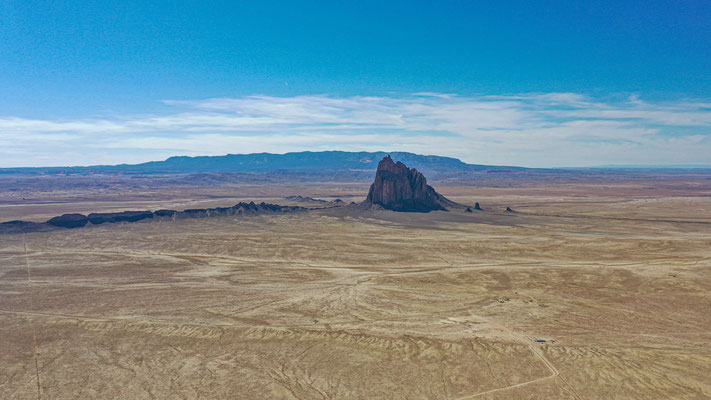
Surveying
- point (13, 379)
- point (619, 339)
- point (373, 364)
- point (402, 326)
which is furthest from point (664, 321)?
point (13, 379)

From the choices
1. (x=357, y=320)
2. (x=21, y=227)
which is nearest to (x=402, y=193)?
(x=21, y=227)

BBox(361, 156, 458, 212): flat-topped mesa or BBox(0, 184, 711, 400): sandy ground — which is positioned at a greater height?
BBox(361, 156, 458, 212): flat-topped mesa

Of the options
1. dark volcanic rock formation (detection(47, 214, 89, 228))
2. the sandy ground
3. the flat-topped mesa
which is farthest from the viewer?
the flat-topped mesa

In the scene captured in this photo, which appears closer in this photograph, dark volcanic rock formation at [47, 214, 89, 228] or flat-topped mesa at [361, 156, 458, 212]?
dark volcanic rock formation at [47, 214, 89, 228]

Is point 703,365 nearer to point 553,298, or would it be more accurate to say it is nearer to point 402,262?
point 553,298

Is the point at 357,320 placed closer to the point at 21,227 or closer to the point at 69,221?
the point at 21,227

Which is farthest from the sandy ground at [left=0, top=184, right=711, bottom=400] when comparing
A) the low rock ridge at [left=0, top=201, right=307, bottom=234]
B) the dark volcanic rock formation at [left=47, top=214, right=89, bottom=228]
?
the dark volcanic rock formation at [left=47, top=214, right=89, bottom=228]

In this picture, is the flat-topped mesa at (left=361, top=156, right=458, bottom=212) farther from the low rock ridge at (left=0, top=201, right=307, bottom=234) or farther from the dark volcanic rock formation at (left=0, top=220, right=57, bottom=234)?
the dark volcanic rock formation at (left=0, top=220, right=57, bottom=234)
